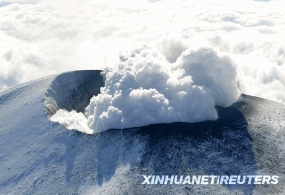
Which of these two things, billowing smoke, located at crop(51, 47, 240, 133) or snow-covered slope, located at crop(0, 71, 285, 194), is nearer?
snow-covered slope, located at crop(0, 71, 285, 194)

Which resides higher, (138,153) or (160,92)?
(160,92)

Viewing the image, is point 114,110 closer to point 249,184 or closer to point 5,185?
point 5,185

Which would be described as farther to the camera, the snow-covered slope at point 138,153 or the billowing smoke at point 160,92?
the billowing smoke at point 160,92

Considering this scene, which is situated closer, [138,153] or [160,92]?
[138,153]
